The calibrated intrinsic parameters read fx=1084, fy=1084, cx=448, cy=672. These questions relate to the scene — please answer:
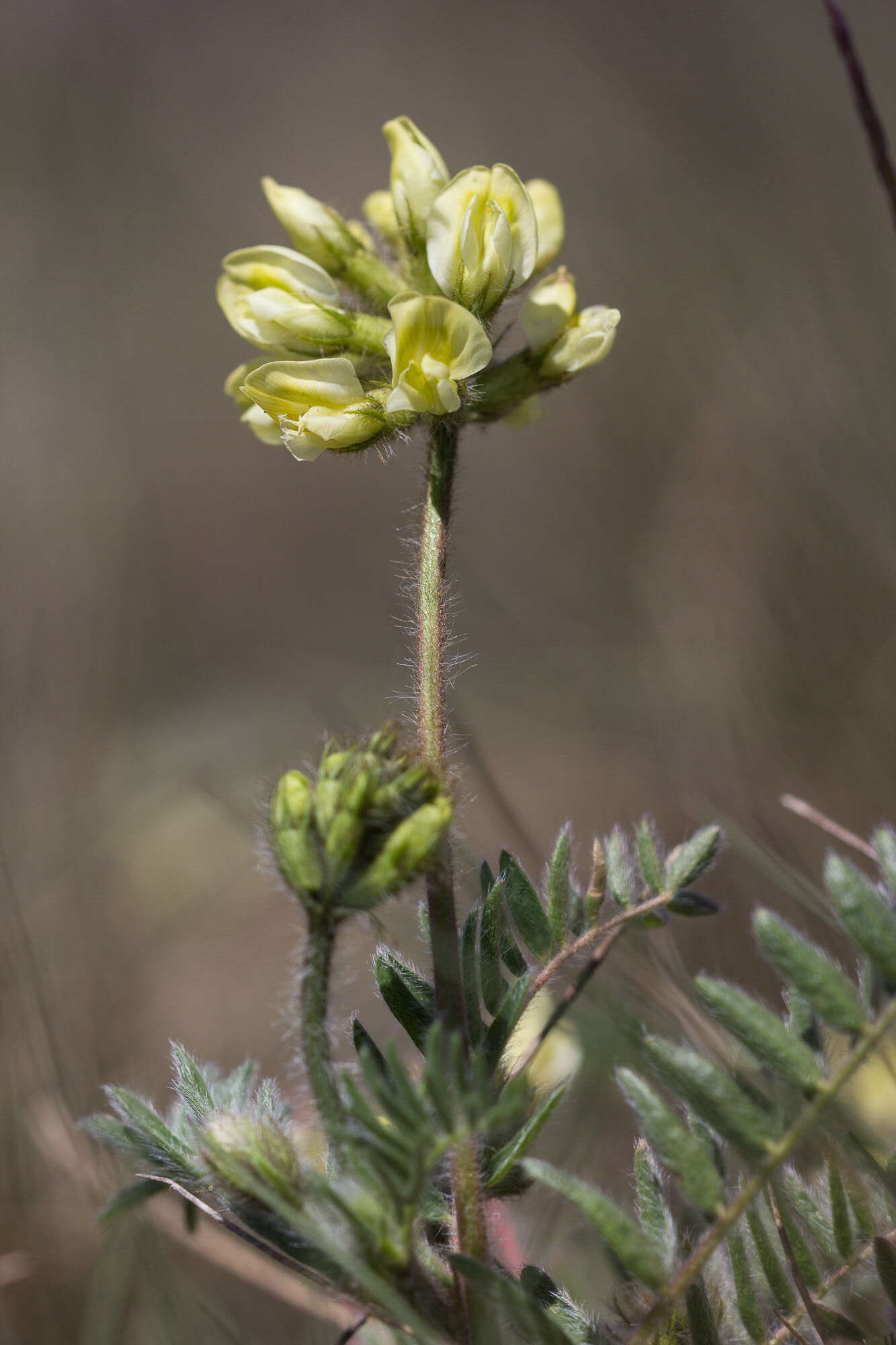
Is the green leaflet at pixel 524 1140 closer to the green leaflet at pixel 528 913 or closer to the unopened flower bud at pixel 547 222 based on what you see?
the green leaflet at pixel 528 913

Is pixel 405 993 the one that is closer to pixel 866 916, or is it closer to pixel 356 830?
pixel 356 830

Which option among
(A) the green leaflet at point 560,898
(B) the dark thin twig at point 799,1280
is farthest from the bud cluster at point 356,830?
(B) the dark thin twig at point 799,1280

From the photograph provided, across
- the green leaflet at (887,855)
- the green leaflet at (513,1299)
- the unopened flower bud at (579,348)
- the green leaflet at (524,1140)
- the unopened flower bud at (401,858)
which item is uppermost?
the unopened flower bud at (579,348)

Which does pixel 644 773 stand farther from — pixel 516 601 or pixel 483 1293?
pixel 483 1293

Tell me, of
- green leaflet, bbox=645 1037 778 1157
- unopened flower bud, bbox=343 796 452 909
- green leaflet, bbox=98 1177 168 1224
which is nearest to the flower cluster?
unopened flower bud, bbox=343 796 452 909

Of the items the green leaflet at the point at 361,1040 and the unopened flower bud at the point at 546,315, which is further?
the unopened flower bud at the point at 546,315

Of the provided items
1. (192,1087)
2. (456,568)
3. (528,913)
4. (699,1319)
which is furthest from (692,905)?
(456,568)
